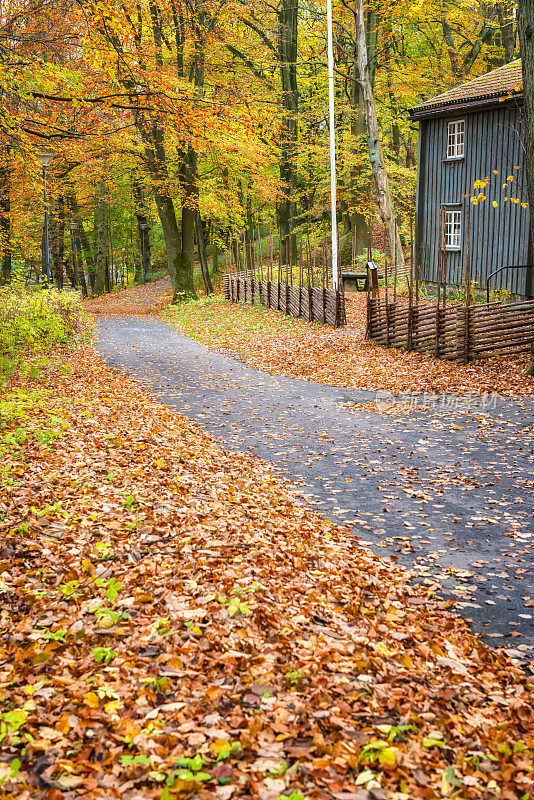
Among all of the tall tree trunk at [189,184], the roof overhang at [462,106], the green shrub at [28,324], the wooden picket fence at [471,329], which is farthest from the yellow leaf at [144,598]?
the tall tree trunk at [189,184]

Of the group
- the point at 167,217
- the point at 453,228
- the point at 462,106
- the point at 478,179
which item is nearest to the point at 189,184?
the point at 167,217

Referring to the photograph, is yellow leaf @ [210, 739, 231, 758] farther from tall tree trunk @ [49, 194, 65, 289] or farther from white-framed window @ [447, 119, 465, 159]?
tall tree trunk @ [49, 194, 65, 289]

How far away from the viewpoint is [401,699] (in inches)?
146

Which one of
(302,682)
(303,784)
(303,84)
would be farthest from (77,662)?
(303,84)

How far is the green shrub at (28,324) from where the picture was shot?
506 inches

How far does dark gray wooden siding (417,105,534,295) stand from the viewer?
19.8 m

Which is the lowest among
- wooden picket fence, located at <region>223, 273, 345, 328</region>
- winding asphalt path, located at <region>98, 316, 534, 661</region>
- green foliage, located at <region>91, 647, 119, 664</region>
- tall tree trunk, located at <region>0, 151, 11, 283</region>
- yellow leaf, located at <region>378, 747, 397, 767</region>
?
winding asphalt path, located at <region>98, 316, 534, 661</region>

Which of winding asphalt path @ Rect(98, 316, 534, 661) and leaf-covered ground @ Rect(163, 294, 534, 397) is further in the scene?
leaf-covered ground @ Rect(163, 294, 534, 397)

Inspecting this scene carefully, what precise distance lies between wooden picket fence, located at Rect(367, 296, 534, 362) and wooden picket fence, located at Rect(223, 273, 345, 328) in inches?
178

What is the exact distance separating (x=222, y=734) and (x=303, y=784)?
482 millimetres

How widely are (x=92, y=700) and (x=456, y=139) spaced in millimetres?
22765

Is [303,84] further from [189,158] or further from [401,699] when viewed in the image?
[401,699]

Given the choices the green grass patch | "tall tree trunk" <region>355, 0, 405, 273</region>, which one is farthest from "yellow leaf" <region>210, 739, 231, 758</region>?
"tall tree trunk" <region>355, 0, 405, 273</region>

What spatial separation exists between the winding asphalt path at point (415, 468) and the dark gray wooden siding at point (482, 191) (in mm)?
9838
